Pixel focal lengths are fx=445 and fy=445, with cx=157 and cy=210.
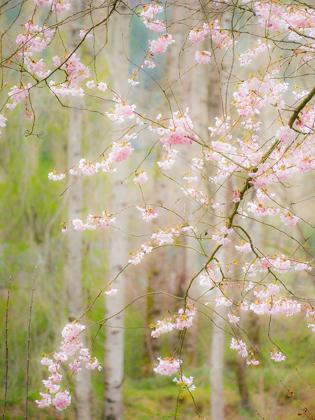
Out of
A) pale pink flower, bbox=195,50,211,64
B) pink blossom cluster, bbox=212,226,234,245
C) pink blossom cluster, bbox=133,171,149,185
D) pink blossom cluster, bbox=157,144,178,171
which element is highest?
pale pink flower, bbox=195,50,211,64

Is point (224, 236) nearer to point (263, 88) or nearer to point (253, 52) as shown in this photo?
point (263, 88)

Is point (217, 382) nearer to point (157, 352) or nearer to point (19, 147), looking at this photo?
point (157, 352)

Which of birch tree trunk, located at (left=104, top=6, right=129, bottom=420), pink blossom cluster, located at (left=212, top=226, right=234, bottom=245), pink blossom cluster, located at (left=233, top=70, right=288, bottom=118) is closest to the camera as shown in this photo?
pink blossom cluster, located at (left=233, top=70, right=288, bottom=118)

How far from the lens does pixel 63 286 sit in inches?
207

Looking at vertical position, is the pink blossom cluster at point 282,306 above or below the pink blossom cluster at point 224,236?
below

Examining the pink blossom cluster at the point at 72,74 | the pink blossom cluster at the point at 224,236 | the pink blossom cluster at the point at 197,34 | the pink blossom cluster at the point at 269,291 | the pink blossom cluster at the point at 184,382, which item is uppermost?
the pink blossom cluster at the point at 197,34

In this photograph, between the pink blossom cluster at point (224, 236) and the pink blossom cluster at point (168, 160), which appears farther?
the pink blossom cluster at point (168, 160)

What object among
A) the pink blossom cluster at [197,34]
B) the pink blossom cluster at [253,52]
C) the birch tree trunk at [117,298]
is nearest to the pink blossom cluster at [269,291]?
the pink blossom cluster at [253,52]

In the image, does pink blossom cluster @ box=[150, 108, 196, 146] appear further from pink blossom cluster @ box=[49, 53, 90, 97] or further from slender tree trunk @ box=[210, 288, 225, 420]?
slender tree trunk @ box=[210, 288, 225, 420]

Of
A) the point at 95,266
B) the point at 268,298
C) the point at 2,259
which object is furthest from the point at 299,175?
the point at 268,298

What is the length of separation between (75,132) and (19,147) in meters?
1.20

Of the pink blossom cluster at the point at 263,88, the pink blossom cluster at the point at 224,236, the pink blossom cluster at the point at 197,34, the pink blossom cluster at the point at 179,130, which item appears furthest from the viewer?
the pink blossom cluster at the point at 197,34

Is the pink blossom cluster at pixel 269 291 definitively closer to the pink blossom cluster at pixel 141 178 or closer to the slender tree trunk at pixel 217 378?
the pink blossom cluster at pixel 141 178

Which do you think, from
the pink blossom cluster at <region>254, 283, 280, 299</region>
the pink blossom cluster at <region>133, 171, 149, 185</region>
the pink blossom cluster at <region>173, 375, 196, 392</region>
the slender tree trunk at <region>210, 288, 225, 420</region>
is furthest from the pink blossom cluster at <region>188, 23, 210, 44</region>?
the slender tree trunk at <region>210, 288, 225, 420</region>
